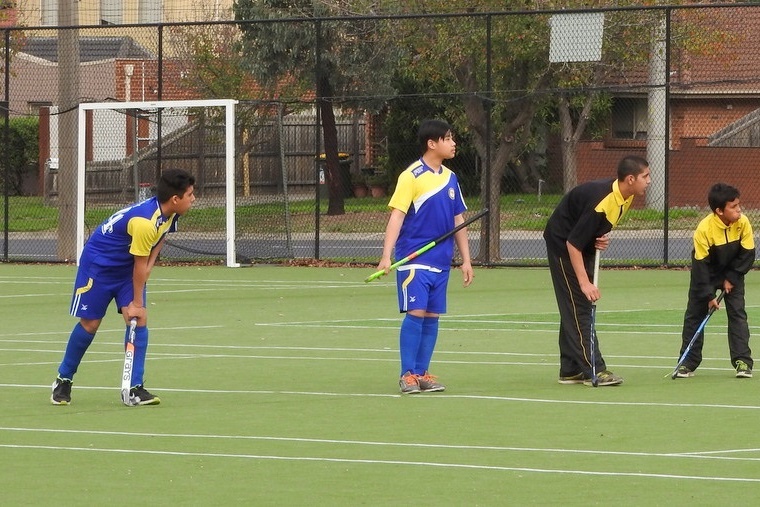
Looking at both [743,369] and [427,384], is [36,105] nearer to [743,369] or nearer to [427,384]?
[427,384]

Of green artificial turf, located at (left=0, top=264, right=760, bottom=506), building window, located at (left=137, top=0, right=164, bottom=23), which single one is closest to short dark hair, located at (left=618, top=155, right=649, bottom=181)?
green artificial turf, located at (left=0, top=264, right=760, bottom=506)

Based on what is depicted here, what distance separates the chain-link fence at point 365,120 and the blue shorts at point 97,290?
39.2 feet

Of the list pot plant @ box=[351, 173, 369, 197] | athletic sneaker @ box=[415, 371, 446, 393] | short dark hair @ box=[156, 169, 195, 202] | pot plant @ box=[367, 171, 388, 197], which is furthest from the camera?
pot plant @ box=[367, 171, 388, 197]

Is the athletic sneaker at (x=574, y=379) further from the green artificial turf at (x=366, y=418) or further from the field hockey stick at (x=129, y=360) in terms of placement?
the field hockey stick at (x=129, y=360)

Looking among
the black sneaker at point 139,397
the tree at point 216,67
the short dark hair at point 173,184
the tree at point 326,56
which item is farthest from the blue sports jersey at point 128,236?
the tree at point 216,67

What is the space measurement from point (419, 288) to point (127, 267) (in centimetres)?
196

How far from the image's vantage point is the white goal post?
74.5 ft

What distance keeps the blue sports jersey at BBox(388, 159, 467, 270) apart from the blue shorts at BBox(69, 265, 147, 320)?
187 centimetres

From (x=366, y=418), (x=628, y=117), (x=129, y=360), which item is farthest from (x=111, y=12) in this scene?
(x=366, y=418)

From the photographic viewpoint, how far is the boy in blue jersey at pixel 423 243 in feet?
35.2

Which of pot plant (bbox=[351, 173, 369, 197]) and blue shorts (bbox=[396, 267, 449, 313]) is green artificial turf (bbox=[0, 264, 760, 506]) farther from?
pot plant (bbox=[351, 173, 369, 197])

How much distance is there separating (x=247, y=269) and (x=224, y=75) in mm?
9340

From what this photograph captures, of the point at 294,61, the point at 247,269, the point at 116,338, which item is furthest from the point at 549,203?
the point at 116,338

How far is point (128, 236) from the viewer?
33.1 ft
